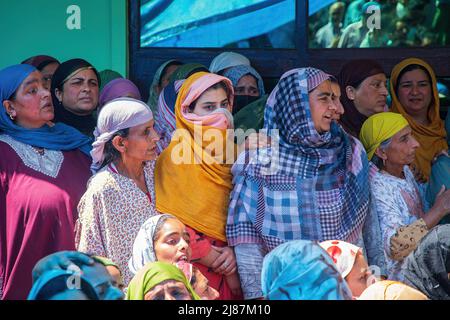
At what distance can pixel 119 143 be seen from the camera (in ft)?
15.7

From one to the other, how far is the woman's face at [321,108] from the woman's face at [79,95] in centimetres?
130

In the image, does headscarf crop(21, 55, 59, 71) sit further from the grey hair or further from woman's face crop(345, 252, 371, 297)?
woman's face crop(345, 252, 371, 297)

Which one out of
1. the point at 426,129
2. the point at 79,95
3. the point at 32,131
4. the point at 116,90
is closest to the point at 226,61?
the point at 116,90

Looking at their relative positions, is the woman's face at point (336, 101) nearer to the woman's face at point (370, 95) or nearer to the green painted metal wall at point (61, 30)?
the woman's face at point (370, 95)

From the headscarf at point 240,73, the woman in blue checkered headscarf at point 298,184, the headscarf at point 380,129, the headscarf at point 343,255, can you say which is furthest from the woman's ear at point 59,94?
the headscarf at point 343,255

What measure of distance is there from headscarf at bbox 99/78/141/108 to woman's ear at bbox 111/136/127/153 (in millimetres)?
1067

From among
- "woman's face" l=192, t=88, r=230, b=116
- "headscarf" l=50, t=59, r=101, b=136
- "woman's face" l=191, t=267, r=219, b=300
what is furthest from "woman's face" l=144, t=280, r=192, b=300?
"headscarf" l=50, t=59, r=101, b=136

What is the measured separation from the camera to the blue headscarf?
16.1 feet

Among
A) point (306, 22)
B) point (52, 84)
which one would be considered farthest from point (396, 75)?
point (52, 84)

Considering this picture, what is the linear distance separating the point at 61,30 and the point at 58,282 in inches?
117

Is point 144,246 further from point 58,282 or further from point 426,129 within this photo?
point 426,129

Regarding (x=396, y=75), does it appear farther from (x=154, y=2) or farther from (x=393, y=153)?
(x=154, y=2)

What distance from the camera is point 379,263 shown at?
15.9ft
